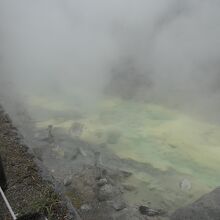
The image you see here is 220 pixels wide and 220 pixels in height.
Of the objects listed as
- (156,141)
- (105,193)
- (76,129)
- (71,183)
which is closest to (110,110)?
(76,129)

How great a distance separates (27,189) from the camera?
15.3ft

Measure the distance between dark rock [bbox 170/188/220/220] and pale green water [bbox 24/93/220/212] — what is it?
438mm

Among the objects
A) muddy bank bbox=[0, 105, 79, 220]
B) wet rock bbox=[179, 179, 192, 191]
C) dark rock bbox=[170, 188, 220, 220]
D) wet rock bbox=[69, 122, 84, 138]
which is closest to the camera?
muddy bank bbox=[0, 105, 79, 220]

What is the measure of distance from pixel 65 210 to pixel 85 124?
3.99 metres

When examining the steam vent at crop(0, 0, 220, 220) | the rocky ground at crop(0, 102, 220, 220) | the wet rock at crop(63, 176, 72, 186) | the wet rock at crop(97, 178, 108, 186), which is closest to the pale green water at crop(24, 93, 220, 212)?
the steam vent at crop(0, 0, 220, 220)

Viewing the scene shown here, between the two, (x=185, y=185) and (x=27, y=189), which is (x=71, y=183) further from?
(x=185, y=185)

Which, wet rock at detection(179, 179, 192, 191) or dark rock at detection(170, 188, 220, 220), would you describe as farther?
wet rock at detection(179, 179, 192, 191)

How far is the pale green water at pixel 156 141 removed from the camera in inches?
248

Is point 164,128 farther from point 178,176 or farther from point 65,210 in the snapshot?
point 65,210

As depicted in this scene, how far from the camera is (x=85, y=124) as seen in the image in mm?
8250

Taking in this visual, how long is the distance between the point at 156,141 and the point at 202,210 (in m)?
2.46

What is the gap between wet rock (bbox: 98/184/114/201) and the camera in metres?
5.86

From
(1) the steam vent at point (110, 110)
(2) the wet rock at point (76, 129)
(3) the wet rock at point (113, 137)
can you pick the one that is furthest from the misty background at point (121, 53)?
(3) the wet rock at point (113, 137)

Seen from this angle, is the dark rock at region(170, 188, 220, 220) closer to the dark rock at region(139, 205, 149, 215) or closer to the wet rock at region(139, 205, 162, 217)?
the wet rock at region(139, 205, 162, 217)
